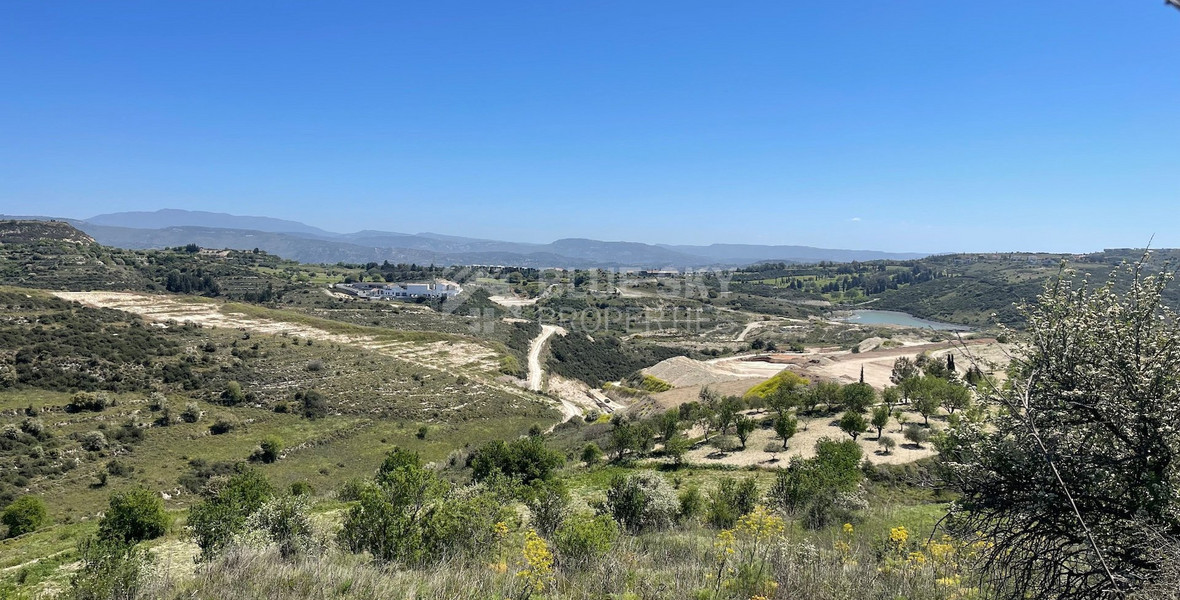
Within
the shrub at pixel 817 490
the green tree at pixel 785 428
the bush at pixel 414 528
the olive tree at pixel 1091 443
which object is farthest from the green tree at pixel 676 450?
the olive tree at pixel 1091 443

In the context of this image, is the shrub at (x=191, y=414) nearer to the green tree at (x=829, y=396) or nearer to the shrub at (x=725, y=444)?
the shrub at (x=725, y=444)

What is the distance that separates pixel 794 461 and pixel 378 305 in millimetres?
72304

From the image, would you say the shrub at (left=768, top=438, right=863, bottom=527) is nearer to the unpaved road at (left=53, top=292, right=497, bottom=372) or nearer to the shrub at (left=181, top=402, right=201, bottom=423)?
the shrub at (left=181, top=402, right=201, bottom=423)

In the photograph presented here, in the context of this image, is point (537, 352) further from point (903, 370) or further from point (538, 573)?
point (538, 573)

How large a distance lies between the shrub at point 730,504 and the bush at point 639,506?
3.32 ft

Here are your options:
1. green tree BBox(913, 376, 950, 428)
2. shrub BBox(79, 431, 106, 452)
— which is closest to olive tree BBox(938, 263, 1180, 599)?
green tree BBox(913, 376, 950, 428)

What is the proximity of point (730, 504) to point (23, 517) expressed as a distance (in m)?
22.4

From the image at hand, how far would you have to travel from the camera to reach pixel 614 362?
244 ft

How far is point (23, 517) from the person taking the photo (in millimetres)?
16703

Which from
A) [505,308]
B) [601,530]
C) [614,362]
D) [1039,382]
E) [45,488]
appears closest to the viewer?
[1039,382]

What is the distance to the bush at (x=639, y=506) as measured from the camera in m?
12.9

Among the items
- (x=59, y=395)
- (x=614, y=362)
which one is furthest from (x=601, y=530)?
(x=614, y=362)

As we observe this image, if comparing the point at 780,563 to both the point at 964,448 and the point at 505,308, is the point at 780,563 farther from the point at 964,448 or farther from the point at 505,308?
the point at 505,308

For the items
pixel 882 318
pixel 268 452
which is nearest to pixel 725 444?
pixel 268 452
